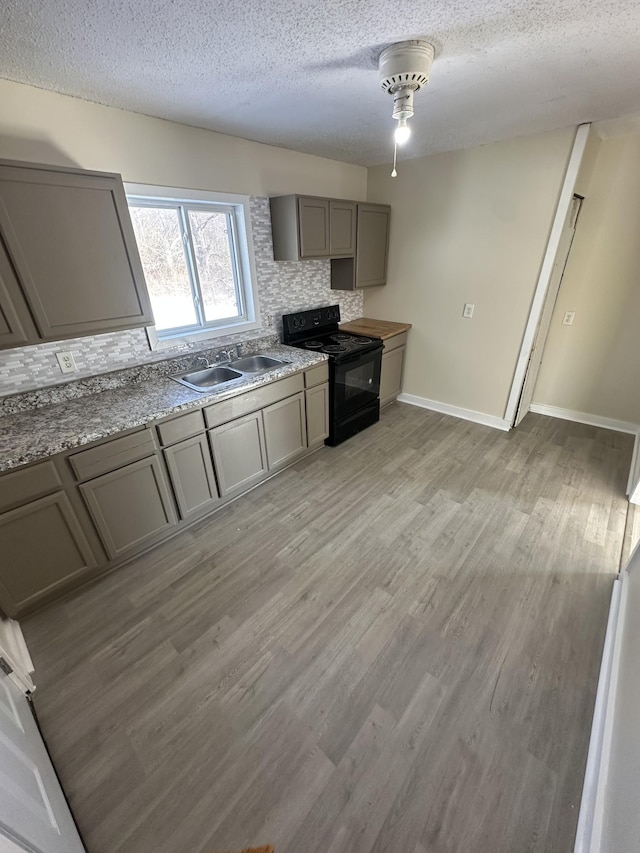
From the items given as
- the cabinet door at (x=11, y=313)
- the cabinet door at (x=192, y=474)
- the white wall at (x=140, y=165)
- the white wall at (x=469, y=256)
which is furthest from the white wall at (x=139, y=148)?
the cabinet door at (x=192, y=474)

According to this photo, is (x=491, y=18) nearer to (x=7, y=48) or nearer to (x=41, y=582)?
(x=7, y=48)

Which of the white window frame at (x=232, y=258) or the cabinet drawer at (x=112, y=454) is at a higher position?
the white window frame at (x=232, y=258)

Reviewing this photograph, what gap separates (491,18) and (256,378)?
1.88m

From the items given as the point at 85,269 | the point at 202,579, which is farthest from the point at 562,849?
the point at 85,269

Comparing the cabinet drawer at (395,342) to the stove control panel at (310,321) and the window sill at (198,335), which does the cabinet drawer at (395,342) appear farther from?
the window sill at (198,335)

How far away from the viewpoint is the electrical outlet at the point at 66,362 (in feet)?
6.42

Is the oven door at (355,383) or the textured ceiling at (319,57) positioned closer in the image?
the textured ceiling at (319,57)

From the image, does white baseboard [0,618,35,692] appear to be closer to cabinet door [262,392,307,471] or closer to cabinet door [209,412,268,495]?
cabinet door [209,412,268,495]

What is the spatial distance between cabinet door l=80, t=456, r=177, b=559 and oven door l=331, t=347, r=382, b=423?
1559 millimetres

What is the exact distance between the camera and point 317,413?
298cm

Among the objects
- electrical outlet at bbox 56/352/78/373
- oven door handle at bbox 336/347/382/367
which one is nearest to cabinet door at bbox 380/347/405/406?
oven door handle at bbox 336/347/382/367

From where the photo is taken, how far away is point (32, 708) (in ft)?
4.71

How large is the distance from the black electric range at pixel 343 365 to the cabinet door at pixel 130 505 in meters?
1.55

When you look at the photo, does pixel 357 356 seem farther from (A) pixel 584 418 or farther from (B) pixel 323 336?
(A) pixel 584 418
